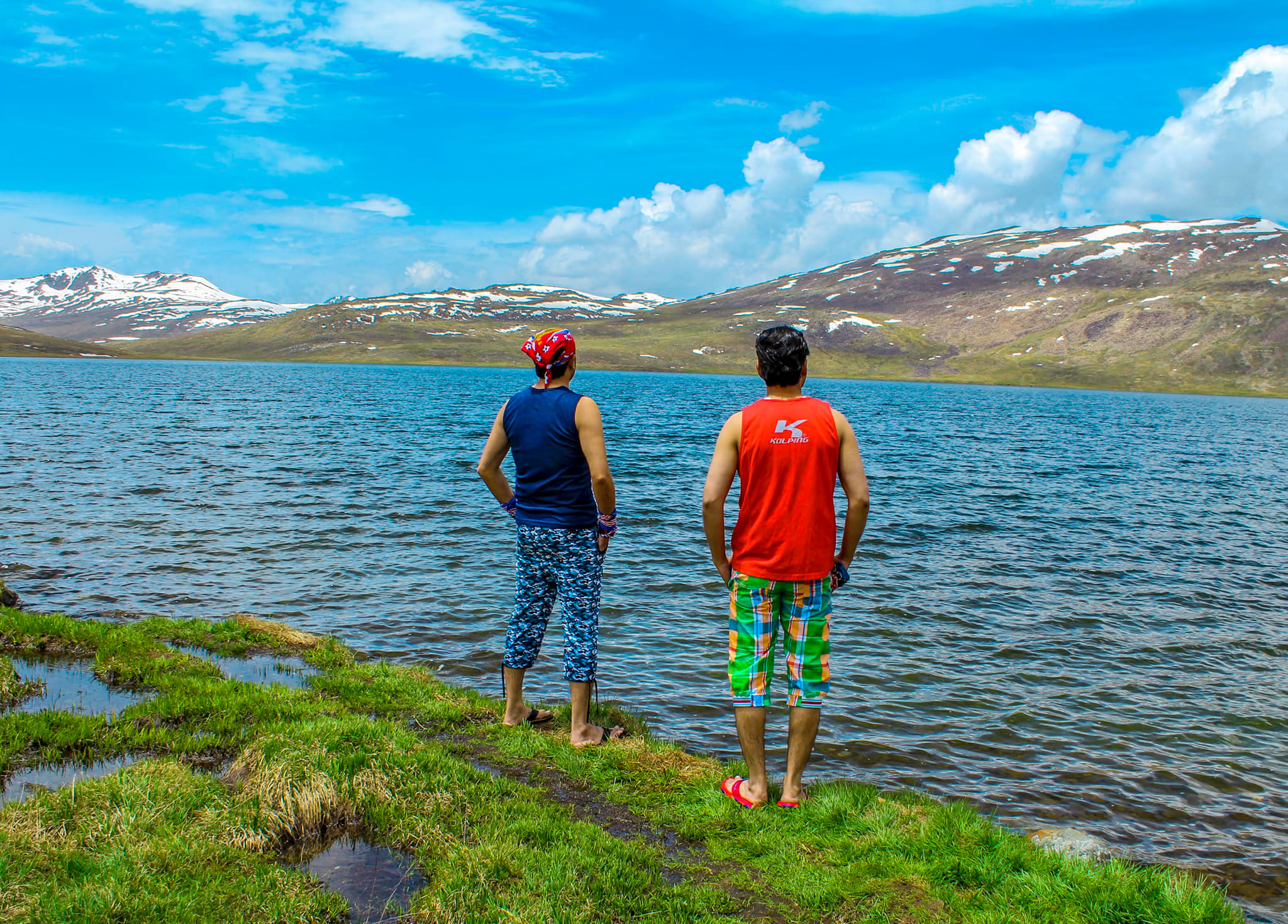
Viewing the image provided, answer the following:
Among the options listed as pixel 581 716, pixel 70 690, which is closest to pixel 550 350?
pixel 581 716

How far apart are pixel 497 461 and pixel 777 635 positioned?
3.41 metres

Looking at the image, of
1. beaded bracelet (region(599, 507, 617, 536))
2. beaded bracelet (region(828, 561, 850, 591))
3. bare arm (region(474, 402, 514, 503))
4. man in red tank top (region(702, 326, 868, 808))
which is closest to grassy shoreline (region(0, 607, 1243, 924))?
man in red tank top (region(702, 326, 868, 808))

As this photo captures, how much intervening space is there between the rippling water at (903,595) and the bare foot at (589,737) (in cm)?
197

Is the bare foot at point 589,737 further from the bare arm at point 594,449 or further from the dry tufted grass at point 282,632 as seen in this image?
the dry tufted grass at point 282,632

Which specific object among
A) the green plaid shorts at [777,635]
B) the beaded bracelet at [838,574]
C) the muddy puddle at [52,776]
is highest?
the beaded bracelet at [838,574]

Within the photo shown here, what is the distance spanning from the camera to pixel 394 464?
1437 inches

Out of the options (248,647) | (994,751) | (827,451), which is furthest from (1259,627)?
(248,647)

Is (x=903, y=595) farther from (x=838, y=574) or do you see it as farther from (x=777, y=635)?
(x=777, y=635)

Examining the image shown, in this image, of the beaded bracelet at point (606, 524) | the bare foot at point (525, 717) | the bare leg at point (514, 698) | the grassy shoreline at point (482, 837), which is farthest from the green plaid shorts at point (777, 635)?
the bare foot at point (525, 717)

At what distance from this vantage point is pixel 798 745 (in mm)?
7180

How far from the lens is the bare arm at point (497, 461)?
8.28 m

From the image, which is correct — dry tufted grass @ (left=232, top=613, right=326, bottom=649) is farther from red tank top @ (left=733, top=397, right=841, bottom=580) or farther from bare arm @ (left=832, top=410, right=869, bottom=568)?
bare arm @ (left=832, top=410, right=869, bottom=568)

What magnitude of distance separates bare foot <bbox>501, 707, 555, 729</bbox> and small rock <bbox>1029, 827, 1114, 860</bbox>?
5.13 m

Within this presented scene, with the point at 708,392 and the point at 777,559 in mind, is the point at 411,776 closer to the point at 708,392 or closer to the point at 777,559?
the point at 777,559
